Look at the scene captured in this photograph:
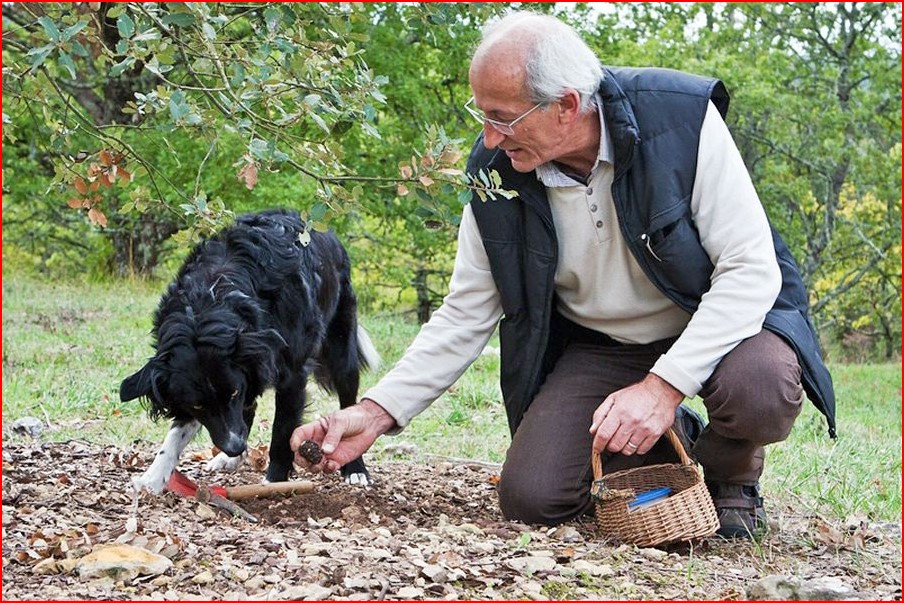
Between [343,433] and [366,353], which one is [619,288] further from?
[366,353]

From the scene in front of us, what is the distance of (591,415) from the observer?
4.32 m

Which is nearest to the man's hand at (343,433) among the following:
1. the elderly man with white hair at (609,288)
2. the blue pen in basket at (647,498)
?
the elderly man with white hair at (609,288)

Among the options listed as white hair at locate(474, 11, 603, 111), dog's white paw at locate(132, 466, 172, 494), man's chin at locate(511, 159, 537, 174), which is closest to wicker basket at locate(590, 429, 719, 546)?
man's chin at locate(511, 159, 537, 174)

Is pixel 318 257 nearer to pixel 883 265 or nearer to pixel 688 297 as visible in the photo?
pixel 688 297

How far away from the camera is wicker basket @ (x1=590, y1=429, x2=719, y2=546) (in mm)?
3627

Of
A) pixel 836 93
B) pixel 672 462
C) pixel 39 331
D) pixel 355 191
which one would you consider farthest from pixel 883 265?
pixel 355 191

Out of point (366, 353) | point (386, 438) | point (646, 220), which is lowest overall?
point (386, 438)

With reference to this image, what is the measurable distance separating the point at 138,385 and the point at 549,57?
2190 mm

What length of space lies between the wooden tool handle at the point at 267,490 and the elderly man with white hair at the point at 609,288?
2.10 ft

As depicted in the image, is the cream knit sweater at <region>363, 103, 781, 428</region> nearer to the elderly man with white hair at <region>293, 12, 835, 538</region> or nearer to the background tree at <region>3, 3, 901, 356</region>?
the elderly man with white hair at <region>293, 12, 835, 538</region>

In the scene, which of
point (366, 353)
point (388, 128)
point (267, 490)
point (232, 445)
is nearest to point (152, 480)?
point (232, 445)

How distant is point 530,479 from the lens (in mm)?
4090

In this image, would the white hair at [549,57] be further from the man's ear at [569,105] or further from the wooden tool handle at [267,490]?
the wooden tool handle at [267,490]

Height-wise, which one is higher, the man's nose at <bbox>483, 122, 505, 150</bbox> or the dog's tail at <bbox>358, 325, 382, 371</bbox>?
the man's nose at <bbox>483, 122, 505, 150</bbox>
